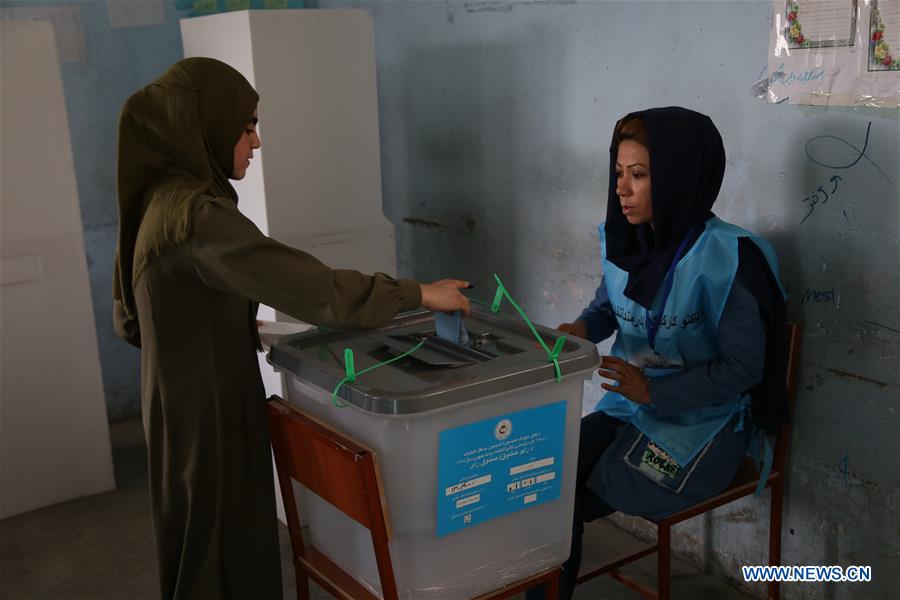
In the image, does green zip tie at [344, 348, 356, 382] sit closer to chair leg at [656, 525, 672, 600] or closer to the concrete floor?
chair leg at [656, 525, 672, 600]

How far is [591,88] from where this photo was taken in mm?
2566

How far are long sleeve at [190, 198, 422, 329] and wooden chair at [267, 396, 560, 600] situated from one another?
198 millimetres

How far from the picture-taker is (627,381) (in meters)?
1.98

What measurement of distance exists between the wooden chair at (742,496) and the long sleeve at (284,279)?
32.7 inches

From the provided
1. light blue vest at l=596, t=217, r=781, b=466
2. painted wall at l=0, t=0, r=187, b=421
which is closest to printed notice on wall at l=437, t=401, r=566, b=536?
light blue vest at l=596, t=217, r=781, b=466

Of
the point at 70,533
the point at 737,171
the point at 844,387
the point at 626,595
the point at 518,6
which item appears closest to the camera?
the point at 844,387

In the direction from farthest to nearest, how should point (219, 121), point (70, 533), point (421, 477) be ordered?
1. point (70, 533)
2. point (219, 121)
3. point (421, 477)

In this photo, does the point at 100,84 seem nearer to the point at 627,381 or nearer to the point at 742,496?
the point at 627,381

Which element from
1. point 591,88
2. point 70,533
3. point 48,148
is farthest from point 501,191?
point 70,533

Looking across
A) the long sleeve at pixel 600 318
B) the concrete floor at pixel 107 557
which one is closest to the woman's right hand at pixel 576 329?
the long sleeve at pixel 600 318

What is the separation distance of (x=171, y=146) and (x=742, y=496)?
4.72 ft

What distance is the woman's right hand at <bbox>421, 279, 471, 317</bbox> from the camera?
166 centimetres

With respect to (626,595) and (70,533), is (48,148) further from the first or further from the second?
(626,595)

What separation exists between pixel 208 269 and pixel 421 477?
0.53 metres
